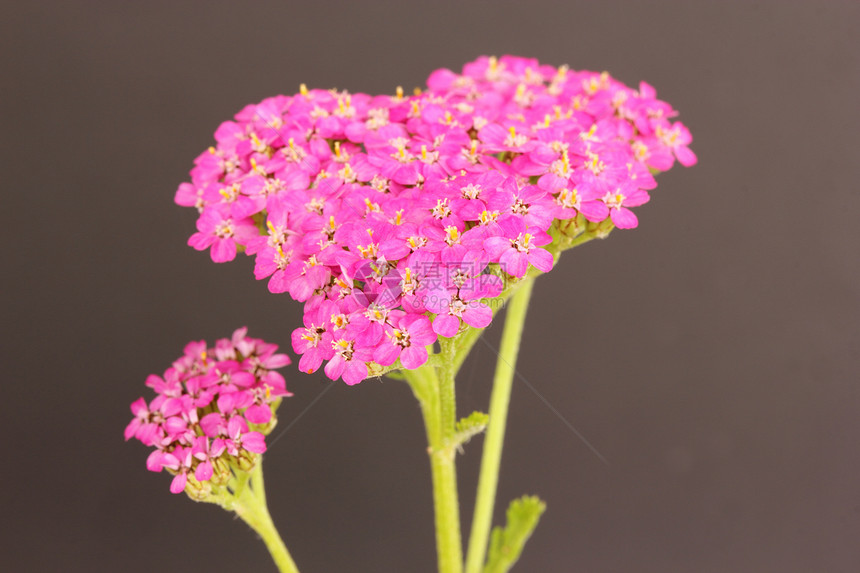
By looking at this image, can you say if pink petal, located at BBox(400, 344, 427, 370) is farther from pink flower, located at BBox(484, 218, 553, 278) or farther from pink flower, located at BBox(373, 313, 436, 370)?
pink flower, located at BBox(484, 218, 553, 278)

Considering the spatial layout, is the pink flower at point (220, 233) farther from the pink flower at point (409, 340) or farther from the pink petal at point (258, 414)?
the pink flower at point (409, 340)

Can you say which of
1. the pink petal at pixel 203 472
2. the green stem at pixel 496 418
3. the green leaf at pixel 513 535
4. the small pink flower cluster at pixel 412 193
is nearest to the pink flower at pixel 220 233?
the small pink flower cluster at pixel 412 193

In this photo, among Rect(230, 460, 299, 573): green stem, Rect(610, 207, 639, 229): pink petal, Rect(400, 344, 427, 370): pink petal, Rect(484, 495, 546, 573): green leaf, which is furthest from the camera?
Rect(484, 495, 546, 573): green leaf

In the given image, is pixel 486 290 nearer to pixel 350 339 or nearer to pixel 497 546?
pixel 350 339

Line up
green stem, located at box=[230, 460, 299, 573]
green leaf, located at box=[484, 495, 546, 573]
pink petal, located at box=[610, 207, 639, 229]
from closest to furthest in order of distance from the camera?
pink petal, located at box=[610, 207, 639, 229], green stem, located at box=[230, 460, 299, 573], green leaf, located at box=[484, 495, 546, 573]

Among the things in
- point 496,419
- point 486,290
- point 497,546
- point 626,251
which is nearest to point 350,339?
point 486,290

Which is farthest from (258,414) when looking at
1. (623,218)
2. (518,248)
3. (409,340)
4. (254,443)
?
(623,218)

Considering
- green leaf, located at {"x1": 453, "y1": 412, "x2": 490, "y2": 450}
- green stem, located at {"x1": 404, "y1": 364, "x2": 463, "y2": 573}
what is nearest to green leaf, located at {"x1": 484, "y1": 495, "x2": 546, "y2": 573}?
green stem, located at {"x1": 404, "y1": 364, "x2": 463, "y2": 573}
